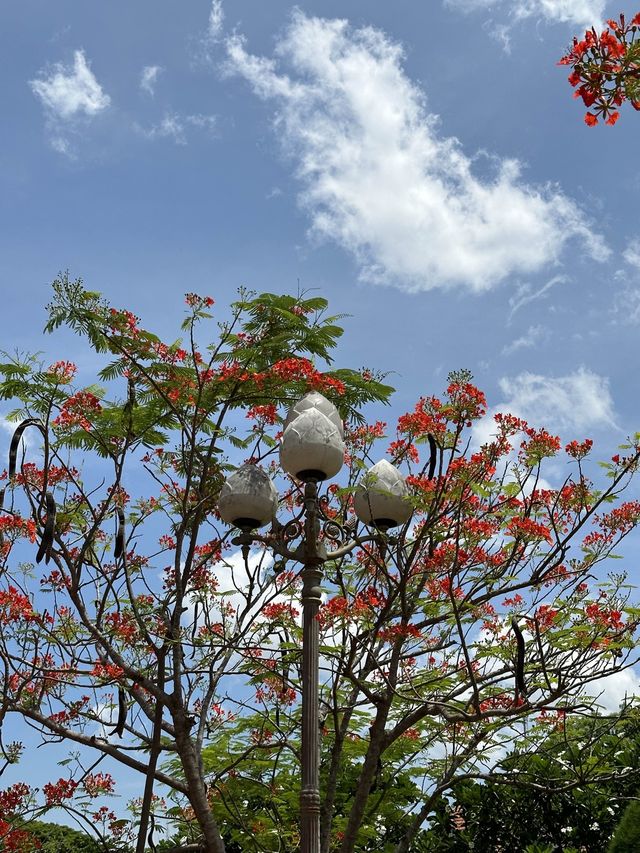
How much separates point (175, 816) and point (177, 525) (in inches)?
127

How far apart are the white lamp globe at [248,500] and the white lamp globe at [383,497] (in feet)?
2.13

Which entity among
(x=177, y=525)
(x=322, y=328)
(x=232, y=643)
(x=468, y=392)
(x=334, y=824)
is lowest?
(x=334, y=824)

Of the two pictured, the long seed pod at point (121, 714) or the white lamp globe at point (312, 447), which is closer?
the white lamp globe at point (312, 447)

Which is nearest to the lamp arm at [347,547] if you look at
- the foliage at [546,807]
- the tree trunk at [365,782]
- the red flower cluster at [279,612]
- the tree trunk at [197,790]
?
the tree trunk at [365,782]

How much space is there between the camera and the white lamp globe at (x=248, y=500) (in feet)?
17.2

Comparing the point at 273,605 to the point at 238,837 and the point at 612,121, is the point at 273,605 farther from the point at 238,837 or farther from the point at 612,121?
the point at 612,121

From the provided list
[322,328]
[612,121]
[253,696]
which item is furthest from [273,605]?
[612,121]

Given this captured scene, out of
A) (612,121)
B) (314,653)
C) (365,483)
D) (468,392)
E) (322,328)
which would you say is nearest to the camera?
(612,121)

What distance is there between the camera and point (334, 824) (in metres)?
8.80

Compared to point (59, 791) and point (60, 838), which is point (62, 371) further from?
point (60, 838)

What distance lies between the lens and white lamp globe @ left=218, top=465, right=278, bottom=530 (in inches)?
206

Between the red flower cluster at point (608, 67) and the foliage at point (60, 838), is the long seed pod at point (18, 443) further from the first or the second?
the foliage at point (60, 838)

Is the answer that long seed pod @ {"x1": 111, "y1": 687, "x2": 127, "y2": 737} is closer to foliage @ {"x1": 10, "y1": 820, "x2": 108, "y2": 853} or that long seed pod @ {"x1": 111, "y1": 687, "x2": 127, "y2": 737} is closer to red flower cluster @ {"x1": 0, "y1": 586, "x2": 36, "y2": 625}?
red flower cluster @ {"x1": 0, "y1": 586, "x2": 36, "y2": 625}

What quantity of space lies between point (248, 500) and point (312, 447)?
60 cm
